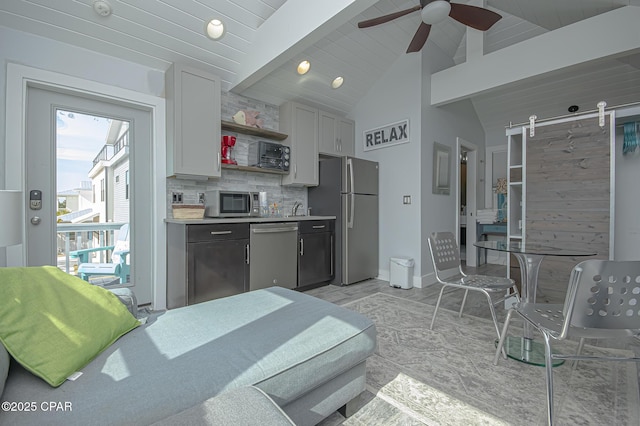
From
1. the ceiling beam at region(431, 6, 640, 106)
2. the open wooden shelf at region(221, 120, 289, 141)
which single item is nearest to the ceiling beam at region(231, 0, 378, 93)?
the open wooden shelf at region(221, 120, 289, 141)

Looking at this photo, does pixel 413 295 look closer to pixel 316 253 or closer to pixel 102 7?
Answer: pixel 316 253

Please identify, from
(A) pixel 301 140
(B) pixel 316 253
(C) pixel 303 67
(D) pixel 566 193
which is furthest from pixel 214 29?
(D) pixel 566 193

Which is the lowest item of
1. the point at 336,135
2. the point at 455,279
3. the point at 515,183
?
the point at 455,279

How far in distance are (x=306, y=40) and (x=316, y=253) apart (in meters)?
2.45

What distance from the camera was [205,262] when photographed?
285 centimetres

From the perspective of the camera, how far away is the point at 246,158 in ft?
12.7

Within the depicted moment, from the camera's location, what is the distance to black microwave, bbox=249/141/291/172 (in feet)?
12.2

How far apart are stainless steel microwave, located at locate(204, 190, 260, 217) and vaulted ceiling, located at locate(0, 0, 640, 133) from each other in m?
1.31

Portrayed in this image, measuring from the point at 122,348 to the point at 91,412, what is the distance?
0.40 m

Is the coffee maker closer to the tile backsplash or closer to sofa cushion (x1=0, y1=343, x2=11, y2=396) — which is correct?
the tile backsplash

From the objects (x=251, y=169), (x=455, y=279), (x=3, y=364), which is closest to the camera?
(x=3, y=364)

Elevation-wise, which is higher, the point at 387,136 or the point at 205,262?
the point at 387,136

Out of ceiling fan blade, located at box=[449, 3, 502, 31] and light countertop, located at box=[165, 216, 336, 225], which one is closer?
ceiling fan blade, located at box=[449, 3, 502, 31]

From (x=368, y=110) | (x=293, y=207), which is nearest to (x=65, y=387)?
(x=293, y=207)
